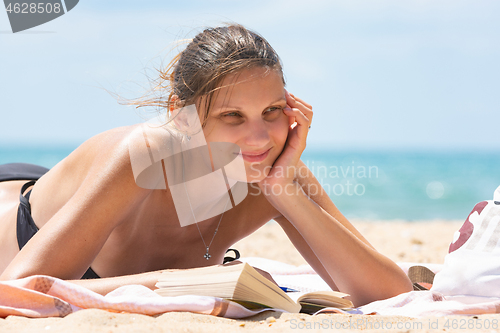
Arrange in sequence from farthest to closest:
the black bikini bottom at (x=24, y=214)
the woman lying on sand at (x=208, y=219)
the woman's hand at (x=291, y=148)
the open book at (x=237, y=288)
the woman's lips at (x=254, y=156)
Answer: the black bikini bottom at (x=24, y=214), the woman's hand at (x=291, y=148), the woman's lips at (x=254, y=156), the woman lying on sand at (x=208, y=219), the open book at (x=237, y=288)

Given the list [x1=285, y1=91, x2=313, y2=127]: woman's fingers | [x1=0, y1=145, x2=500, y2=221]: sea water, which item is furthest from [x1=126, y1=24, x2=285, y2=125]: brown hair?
[x1=0, y1=145, x2=500, y2=221]: sea water

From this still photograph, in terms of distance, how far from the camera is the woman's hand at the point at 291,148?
251 cm

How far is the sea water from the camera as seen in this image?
17062 mm

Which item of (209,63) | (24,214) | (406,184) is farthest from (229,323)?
(406,184)

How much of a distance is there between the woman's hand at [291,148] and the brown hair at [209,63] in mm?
225

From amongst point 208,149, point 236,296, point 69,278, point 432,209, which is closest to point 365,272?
point 236,296

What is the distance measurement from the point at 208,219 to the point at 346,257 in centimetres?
92

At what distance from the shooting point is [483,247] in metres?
2.27

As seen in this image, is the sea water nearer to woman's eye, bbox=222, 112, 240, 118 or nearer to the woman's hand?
the woman's hand

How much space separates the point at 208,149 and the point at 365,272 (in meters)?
1.08

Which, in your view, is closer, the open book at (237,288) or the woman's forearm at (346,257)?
the open book at (237,288)

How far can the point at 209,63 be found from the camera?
7.68 feet

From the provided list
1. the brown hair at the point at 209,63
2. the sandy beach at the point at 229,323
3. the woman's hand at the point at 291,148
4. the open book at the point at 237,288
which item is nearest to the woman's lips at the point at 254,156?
the woman's hand at the point at 291,148

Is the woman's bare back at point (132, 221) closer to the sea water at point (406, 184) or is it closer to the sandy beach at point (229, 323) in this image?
the sandy beach at point (229, 323)
